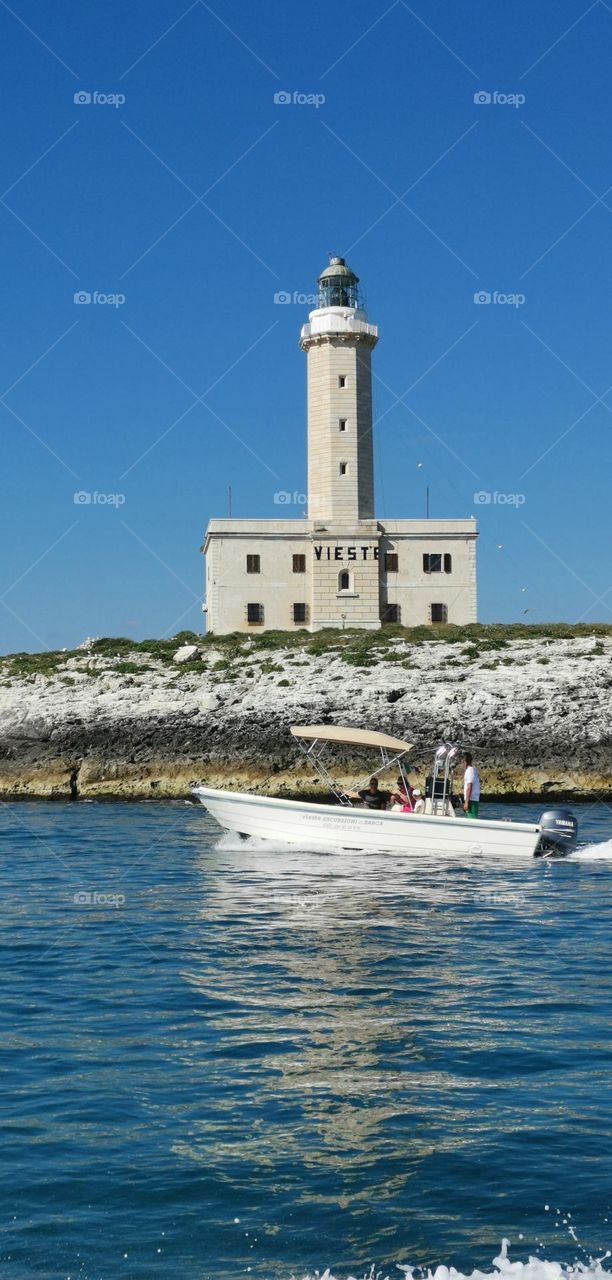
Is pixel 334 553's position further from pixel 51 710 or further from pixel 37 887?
pixel 37 887

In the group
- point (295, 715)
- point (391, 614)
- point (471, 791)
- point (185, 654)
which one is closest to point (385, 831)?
point (471, 791)

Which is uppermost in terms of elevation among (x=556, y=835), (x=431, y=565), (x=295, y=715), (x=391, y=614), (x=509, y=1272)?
(x=431, y=565)

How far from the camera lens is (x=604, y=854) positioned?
88.3ft

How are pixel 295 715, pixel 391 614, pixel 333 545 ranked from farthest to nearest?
pixel 391 614, pixel 333 545, pixel 295 715

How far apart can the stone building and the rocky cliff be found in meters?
12.9

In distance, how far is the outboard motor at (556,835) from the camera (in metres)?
25.3

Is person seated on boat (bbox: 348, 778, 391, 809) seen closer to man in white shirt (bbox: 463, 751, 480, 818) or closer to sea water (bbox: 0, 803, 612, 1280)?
man in white shirt (bbox: 463, 751, 480, 818)

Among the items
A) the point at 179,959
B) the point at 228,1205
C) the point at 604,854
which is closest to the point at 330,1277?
the point at 228,1205

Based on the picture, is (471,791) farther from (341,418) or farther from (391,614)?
(341,418)

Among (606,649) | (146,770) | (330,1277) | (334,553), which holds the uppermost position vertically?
(334,553)

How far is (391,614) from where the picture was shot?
64312 millimetres

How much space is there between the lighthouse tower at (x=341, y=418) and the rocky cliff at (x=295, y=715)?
1468cm

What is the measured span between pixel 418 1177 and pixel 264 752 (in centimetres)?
3325

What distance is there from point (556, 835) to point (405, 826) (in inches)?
126
